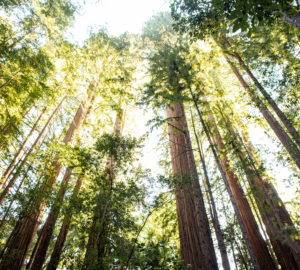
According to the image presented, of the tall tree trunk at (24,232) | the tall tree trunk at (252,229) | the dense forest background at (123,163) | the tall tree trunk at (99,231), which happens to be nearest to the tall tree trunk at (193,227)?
the dense forest background at (123,163)

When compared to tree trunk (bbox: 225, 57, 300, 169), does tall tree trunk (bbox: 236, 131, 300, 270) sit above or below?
below

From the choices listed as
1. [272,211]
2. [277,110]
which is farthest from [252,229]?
[277,110]

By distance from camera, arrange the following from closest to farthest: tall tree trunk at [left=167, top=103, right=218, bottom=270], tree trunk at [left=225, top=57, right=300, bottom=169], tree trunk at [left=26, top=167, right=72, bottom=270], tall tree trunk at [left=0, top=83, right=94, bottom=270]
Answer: tall tree trunk at [left=167, top=103, right=218, bottom=270], tall tree trunk at [left=0, top=83, right=94, bottom=270], tree trunk at [left=26, top=167, right=72, bottom=270], tree trunk at [left=225, top=57, right=300, bottom=169]

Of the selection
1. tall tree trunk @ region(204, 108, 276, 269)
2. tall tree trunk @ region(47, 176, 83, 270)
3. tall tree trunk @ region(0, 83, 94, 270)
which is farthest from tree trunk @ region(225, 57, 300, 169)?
tall tree trunk @ region(0, 83, 94, 270)

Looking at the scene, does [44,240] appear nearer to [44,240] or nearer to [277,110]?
[44,240]

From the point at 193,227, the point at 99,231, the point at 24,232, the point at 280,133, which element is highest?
the point at 280,133

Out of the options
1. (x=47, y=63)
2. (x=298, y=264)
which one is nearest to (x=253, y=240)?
(x=298, y=264)

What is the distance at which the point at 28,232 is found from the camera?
4637 mm

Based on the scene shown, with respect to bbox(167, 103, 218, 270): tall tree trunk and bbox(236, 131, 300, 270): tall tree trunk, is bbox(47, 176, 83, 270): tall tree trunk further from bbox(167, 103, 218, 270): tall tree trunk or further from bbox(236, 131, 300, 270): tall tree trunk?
bbox(236, 131, 300, 270): tall tree trunk

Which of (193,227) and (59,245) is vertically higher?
(193,227)

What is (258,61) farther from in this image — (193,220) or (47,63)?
(47,63)

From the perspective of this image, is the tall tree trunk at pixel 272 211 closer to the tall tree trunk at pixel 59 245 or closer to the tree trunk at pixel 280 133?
the tree trunk at pixel 280 133

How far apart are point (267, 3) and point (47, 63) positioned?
17.3 feet

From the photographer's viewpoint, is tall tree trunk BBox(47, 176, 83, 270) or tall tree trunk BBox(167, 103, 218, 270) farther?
tall tree trunk BBox(47, 176, 83, 270)
